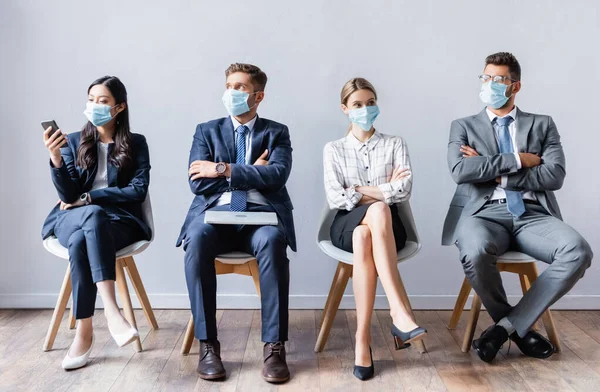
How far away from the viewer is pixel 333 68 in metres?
3.30

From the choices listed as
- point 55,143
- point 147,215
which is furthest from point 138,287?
point 55,143

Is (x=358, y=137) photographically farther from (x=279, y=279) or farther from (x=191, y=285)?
(x=191, y=285)

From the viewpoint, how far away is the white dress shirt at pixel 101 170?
2.80 meters

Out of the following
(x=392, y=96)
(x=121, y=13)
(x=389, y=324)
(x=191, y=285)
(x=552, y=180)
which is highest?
(x=121, y=13)

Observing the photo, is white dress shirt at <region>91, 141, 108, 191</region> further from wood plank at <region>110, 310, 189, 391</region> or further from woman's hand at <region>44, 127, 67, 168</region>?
wood plank at <region>110, 310, 189, 391</region>

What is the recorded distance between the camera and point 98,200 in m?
2.70

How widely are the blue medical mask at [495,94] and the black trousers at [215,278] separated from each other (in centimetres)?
122

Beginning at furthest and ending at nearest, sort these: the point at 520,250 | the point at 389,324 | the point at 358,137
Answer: the point at 389,324 → the point at 358,137 → the point at 520,250

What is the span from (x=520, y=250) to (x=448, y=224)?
364mm

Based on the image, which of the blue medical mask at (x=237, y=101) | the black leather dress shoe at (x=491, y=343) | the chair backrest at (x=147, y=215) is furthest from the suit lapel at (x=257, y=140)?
the black leather dress shoe at (x=491, y=343)

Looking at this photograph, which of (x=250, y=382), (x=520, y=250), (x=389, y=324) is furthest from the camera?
(x=389, y=324)

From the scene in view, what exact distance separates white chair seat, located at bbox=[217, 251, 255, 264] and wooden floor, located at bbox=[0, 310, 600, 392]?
0.44 metres

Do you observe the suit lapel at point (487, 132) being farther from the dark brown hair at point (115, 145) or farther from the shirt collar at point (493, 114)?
the dark brown hair at point (115, 145)

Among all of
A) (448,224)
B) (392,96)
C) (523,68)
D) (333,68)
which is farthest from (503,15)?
(448,224)
